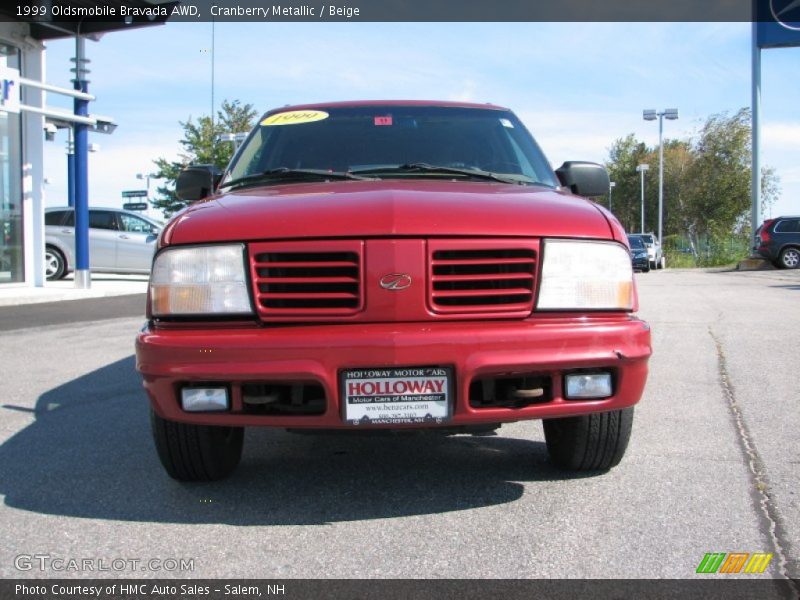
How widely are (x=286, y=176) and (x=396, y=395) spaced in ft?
4.65

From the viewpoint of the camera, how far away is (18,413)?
4777mm

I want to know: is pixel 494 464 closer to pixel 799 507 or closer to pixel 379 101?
pixel 799 507

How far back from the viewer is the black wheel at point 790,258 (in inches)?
884

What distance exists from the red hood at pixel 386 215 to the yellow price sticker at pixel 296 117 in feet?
3.91

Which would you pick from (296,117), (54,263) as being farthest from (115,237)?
(296,117)

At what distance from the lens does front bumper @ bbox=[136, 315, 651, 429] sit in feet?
8.68

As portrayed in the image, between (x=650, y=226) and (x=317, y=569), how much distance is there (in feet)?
190

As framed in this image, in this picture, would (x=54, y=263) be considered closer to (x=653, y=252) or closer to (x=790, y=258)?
→ (x=790, y=258)

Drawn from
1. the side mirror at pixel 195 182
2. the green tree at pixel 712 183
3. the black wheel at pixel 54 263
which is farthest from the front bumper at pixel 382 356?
the green tree at pixel 712 183

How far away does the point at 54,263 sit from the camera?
1684 cm

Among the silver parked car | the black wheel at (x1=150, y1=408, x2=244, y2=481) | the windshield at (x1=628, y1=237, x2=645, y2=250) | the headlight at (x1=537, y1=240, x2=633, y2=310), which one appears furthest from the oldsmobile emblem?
the windshield at (x1=628, y1=237, x2=645, y2=250)

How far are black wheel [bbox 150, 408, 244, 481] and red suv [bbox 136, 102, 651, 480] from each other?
1 centimetres

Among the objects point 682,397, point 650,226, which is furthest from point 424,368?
point 650,226

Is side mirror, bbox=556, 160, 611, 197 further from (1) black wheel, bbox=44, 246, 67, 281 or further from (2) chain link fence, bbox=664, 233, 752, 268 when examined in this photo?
(2) chain link fence, bbox=664, 233, 752, 268
